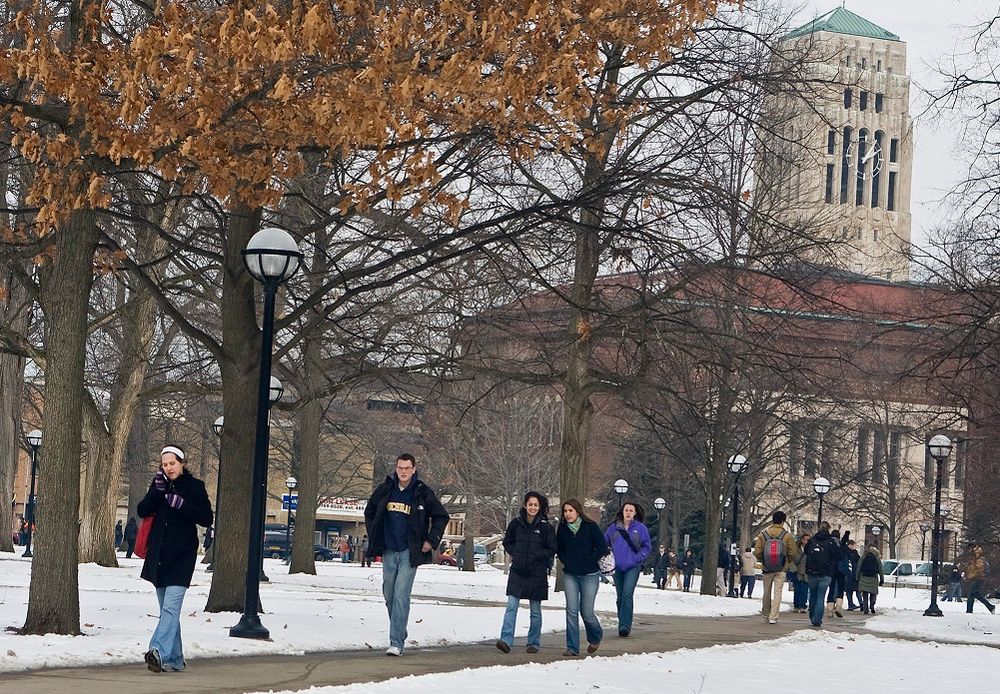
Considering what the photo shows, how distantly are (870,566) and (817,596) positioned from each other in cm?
1035

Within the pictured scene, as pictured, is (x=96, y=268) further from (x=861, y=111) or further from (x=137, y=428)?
(x=861, y=111)

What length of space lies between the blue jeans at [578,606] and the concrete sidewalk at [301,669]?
0.81 feet

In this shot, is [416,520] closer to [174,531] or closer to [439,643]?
[439,643]

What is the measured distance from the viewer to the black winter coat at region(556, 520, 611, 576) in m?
17.0

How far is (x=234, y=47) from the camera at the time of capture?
1318 cm

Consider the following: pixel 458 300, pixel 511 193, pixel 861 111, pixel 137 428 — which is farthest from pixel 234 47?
pixel 861 111

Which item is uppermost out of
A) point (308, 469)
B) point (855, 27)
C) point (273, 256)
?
point (855, 27)

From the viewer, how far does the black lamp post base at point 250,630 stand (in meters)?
15.5

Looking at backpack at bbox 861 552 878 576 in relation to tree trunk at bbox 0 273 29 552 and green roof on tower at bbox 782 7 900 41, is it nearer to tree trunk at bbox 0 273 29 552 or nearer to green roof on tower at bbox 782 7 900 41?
tree trunk at bbox 0 273 29 552

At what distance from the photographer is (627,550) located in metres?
20.4

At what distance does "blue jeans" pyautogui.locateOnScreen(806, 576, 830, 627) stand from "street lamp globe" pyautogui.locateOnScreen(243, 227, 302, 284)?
13.5 metres

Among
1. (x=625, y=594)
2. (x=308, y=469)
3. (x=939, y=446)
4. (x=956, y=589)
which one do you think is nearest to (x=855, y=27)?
(x=956, y=589)

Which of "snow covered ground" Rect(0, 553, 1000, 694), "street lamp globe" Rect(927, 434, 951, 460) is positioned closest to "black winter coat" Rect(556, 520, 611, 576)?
"snow covered ground" Rect(0, 553, 1000, 694)

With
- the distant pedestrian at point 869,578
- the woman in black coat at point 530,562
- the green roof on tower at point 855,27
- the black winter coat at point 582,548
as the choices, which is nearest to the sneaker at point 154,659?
the woman in black coat at point 530,562
